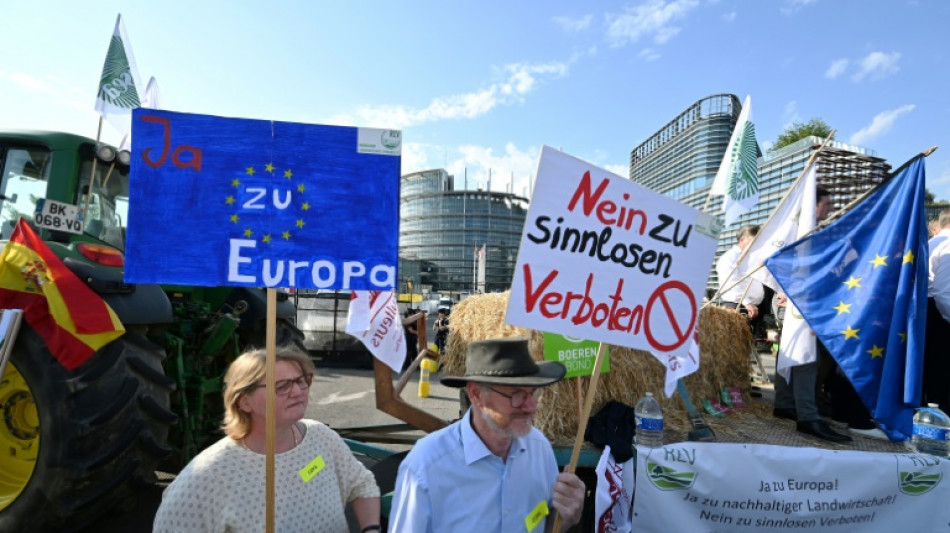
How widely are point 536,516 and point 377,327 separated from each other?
116 inches

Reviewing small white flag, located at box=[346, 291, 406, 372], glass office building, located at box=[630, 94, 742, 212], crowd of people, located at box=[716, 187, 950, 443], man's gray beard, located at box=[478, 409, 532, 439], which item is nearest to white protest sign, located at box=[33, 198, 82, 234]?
small white flag, located at box=[346, 291, 406, 372]

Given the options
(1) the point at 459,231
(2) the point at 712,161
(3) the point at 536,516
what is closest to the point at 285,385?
(3) the point at 536,516

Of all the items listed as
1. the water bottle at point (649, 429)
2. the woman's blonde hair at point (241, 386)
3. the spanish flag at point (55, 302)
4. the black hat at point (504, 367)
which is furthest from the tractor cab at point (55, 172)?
the water bottle at point (649, 429)

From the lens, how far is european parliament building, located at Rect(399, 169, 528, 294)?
104 metres

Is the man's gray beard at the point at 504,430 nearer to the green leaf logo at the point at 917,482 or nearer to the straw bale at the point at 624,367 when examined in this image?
the straw bale at the point at 624,367

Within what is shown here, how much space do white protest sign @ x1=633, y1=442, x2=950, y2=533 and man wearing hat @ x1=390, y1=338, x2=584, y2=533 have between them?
1166 mm

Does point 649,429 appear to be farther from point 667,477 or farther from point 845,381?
point 845,381

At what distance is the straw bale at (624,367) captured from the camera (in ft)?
11.8

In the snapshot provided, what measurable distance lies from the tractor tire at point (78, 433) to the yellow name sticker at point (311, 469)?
1.58 m

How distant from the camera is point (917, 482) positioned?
3.08m

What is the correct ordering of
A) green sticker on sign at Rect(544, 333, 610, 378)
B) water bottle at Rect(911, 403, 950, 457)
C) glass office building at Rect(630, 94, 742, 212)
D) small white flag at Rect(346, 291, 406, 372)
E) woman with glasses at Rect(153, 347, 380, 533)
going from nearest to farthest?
woman with glasses at Rect(153, 347, 380, 533), water bottle at Rect(911, 403, 950, 457), green sticker on sign at Rect(544, 333, 610, 378), small white flag at Rect(346, 291, 406, 372), glass office building at Rect(630, 94, 742, 212)

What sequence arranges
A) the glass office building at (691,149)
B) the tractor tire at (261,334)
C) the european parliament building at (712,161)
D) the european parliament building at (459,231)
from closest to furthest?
1. the tractor tire at (261,334)
2. the european parliament building at (712,161)
3. the glass office building at (691,149)
4. the european parliament building at (459,231)

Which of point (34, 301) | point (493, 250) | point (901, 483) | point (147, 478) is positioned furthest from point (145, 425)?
point (493, 250)

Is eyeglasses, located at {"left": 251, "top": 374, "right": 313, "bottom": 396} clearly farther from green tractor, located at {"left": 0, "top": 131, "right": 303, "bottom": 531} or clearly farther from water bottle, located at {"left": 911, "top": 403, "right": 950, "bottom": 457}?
water bottle, located at {"left": 911, "top": 403, "right": 950, "bottom": 457}
